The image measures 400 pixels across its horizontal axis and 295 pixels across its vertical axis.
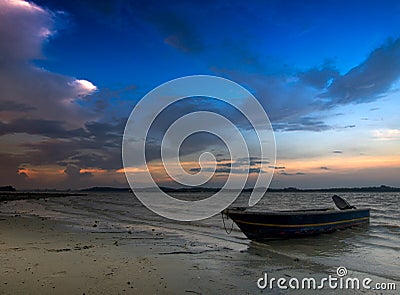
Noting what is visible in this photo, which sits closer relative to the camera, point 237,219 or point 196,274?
point 196,274

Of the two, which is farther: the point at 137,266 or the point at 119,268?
the point at 137,266

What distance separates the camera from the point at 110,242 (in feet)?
42.3

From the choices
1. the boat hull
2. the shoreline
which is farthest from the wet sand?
the boat hull

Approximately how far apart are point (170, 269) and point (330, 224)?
11576mm

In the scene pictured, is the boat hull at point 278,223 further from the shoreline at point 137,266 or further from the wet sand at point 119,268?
the wet sand at point 119,268

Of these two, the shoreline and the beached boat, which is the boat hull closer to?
the beached boat

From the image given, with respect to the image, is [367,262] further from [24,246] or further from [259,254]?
[24,246]

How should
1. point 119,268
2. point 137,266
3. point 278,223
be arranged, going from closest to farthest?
Answer: 1. point 119,268
2. point 137,266
3. point 278,223

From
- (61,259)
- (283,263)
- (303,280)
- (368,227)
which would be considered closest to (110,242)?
(61,259)

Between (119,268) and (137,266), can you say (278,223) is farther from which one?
(119,268)

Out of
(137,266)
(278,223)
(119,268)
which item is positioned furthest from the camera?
(278,223)

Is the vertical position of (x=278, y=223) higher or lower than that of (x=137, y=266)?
higher

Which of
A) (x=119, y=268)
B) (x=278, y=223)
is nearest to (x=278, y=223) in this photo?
(x=278, y=223)

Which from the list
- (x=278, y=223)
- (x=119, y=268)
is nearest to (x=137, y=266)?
(x=119, y=268)
